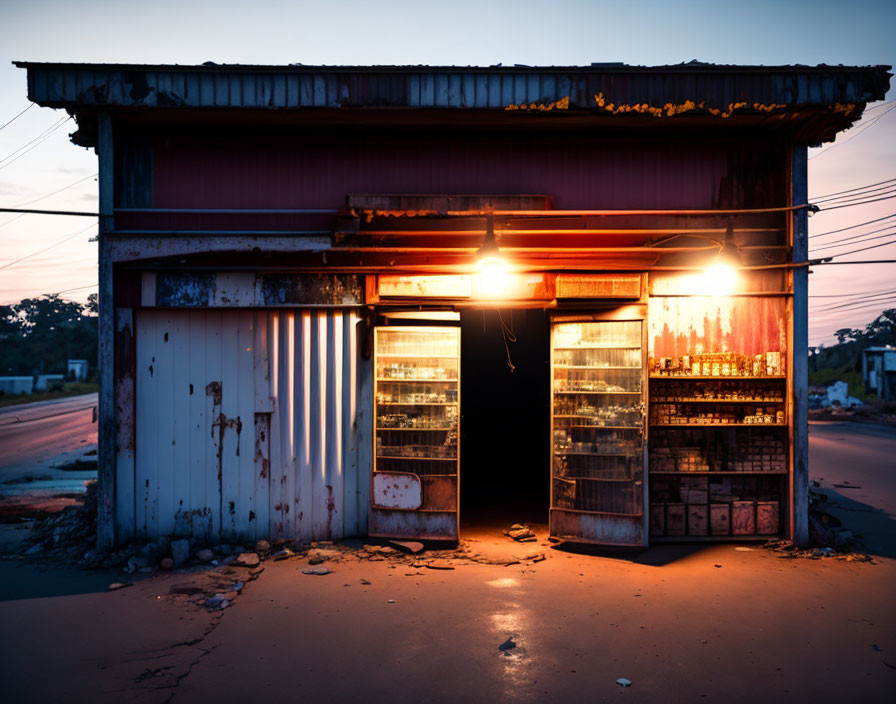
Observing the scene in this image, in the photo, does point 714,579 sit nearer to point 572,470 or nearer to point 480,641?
point 572,470

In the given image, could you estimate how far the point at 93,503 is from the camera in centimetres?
815

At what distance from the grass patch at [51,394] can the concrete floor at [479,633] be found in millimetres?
29122

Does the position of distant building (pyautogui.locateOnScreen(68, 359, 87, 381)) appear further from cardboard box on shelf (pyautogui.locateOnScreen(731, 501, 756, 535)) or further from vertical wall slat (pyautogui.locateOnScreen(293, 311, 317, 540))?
cardboard box on shelf (pyautogui.locateOnScreen(731, 501, 756, 535))

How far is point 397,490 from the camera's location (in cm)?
773

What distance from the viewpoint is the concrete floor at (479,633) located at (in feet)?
14.6

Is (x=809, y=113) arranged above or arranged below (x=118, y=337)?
above

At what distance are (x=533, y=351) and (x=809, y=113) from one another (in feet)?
33.0

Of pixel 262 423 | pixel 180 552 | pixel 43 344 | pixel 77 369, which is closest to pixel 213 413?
pixel 262 423

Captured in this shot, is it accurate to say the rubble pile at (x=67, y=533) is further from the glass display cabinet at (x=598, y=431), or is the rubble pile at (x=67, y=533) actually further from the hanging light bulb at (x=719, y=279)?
the hanging light bulb at (x=719, y=279)

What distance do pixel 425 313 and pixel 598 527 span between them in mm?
3666

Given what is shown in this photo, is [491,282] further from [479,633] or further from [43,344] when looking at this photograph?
[43,344]

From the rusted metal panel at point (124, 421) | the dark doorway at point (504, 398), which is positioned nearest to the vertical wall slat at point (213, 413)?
the rusted metal panel at point (124, 421)

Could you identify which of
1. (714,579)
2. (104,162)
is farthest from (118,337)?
(714,579)

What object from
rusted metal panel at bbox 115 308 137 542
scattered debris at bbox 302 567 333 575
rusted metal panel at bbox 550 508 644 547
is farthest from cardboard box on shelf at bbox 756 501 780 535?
rusted metal panel at bbox 115 308 137 542
